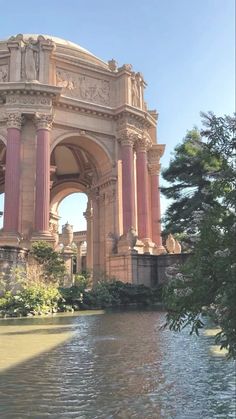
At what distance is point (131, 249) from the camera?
90.4 feet

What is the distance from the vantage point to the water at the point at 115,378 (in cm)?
438

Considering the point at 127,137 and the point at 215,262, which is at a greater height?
the point at 127,137

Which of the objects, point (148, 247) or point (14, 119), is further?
point (148, 247)

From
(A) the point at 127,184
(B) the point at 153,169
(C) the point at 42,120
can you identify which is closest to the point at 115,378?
(C) the point at 42,120

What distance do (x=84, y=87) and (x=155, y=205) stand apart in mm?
10197

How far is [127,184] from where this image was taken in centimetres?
3031

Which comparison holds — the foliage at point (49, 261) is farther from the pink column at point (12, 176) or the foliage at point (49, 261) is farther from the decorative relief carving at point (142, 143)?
the decorative relief carving at point (142, 143)

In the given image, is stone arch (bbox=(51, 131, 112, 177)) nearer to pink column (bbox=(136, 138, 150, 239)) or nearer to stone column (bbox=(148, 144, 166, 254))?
pink column (bbox=(136, 138, 150, 239))

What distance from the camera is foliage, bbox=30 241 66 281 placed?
20422 millimetres

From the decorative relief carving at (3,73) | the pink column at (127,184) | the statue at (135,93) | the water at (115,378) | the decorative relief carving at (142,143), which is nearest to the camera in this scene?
the water at (115,378)

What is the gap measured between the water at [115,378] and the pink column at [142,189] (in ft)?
71.1

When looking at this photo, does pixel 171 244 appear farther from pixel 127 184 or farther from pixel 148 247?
pixel 127 184

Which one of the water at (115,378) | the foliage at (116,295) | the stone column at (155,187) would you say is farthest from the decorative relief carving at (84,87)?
the water at (115,378)

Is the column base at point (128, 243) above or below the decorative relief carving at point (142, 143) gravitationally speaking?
below
